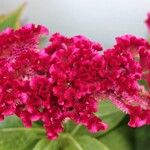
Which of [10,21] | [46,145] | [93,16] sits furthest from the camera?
[93,16]

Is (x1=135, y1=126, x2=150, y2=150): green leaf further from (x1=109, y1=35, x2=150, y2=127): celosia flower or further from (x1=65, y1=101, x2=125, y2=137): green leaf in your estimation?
(x1=109, y1=35, x2=150, y2=127): celosia flower

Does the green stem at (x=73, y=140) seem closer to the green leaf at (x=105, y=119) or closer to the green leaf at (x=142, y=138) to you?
the green leaf at (x=105, y=119)

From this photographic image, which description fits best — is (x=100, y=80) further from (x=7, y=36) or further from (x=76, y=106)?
(x=7, y=36)

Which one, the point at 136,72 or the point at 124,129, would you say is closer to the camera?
the point at 136,72

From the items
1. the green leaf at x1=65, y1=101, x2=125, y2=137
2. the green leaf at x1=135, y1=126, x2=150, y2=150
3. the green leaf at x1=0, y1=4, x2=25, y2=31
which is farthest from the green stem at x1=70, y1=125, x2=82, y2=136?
Result: the green leaf at x1=0, y1=4, x2=25, y2=31

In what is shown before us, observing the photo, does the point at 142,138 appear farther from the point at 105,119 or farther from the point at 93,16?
the point at 93,16

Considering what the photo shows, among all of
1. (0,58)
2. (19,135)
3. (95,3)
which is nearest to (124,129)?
(19,135)

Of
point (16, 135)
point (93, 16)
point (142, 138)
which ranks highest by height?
point (93, 16)

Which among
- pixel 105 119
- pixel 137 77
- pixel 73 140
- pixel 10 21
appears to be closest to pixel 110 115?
pixel 105 119
